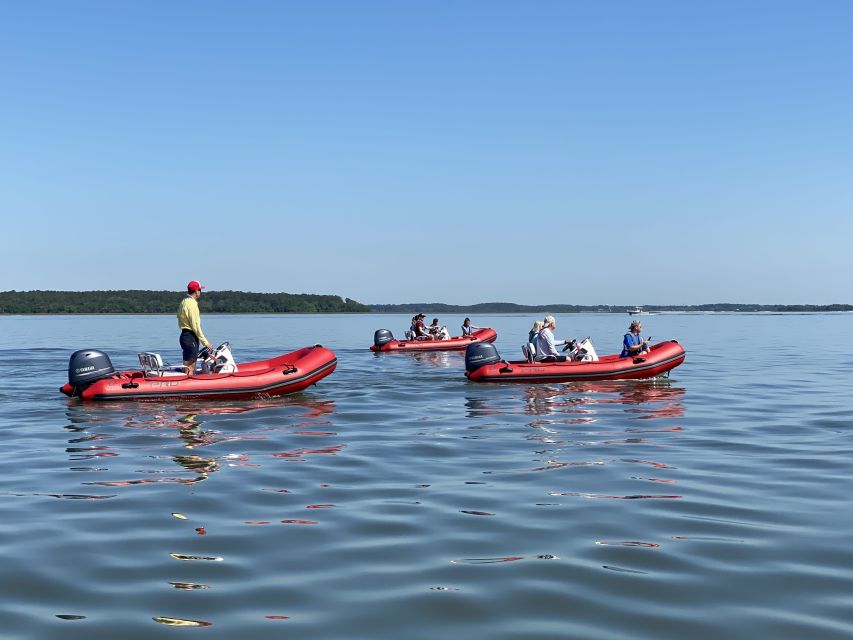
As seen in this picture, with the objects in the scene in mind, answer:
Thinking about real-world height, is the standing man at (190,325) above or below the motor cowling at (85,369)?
above

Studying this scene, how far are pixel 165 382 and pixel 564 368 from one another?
868 centimetres

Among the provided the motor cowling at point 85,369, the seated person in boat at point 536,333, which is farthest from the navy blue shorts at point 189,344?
the seated person in boat at point 536,333

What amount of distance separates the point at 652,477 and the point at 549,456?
1.54m

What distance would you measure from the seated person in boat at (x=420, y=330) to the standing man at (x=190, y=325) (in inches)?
699

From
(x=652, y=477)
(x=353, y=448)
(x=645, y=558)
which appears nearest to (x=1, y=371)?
(x=353, y=448)

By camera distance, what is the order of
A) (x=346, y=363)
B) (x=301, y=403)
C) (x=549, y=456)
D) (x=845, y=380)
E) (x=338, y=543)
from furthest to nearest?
1. (x=346, y=363)
2. (x=845, y=380)
3. (x=301, y=403)
4. (x=549, y=456)
5. (x=338, y=543)

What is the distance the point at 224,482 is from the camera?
27.5ft

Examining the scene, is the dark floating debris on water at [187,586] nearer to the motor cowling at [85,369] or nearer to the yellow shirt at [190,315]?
the yellow shirt at [190,315]

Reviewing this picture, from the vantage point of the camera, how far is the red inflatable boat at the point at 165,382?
50.8ft

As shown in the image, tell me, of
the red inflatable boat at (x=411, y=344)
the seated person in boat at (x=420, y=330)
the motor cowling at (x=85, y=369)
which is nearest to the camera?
the motor cowling at (x=85, y=369)

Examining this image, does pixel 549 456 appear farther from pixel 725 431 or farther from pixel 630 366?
pixel 630 366

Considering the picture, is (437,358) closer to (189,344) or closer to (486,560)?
(189,344)

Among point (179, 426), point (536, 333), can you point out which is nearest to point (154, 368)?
point (179, 426)

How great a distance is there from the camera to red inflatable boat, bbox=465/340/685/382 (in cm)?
1875
